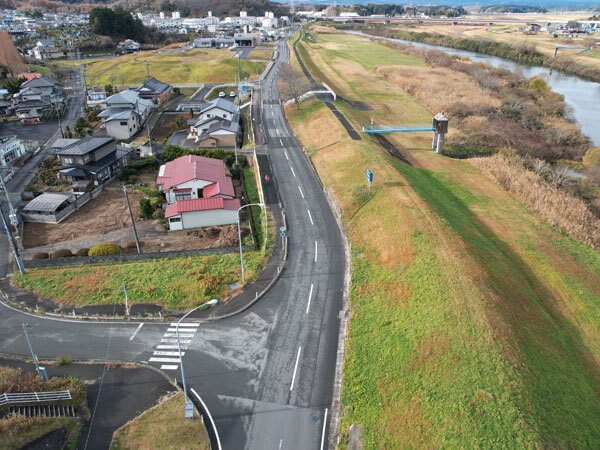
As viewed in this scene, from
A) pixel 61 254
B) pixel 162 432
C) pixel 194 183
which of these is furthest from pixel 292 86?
pixel 162 432

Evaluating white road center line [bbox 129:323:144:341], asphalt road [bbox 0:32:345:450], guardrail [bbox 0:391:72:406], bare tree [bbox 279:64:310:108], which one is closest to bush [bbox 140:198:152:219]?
asphalt road [bbox 0:32:345:450]

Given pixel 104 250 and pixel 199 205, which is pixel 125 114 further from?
pixel 104 250

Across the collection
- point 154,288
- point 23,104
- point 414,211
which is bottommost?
point 154,288

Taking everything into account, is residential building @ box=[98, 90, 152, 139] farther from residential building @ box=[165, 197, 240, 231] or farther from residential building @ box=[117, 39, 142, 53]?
residential building @ box=[117, 39, 142, 53]

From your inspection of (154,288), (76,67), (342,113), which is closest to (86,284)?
(154,288)

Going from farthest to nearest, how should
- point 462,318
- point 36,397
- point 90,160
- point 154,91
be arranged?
point 154,91
point 90,160
point 462,318
point 36,397

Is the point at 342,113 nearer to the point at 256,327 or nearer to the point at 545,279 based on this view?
the point at 545,279
